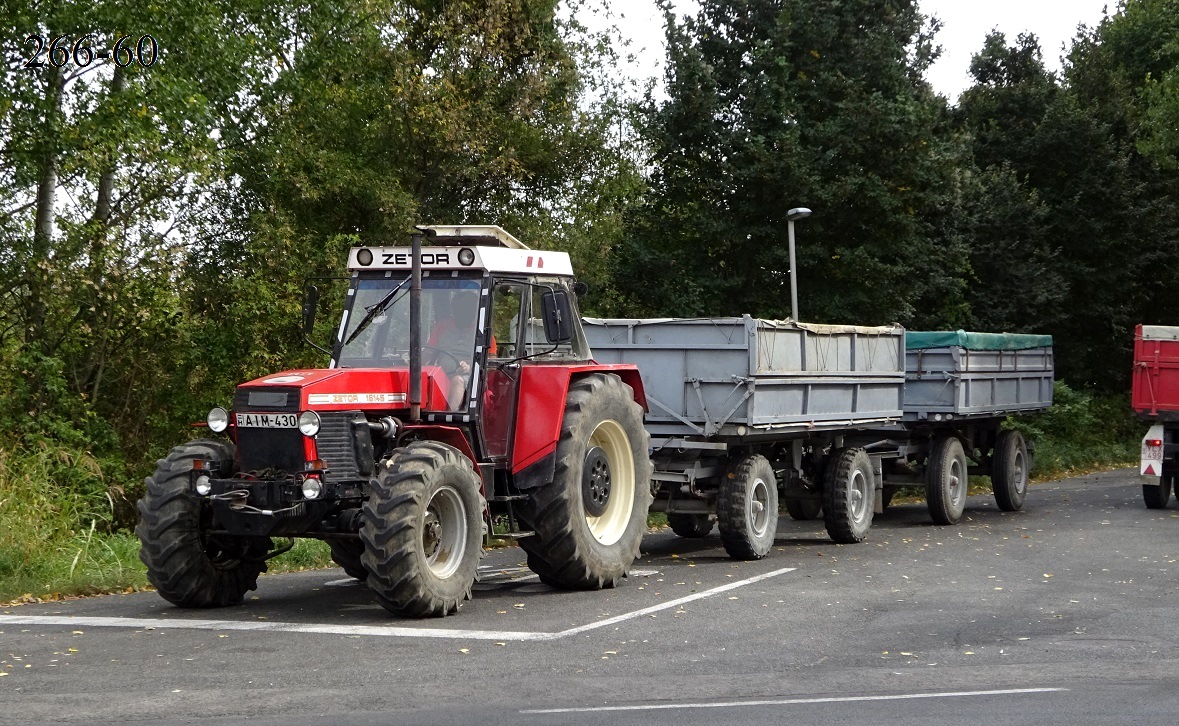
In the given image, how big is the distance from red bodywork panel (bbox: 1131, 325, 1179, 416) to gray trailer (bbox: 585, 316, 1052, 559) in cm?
228

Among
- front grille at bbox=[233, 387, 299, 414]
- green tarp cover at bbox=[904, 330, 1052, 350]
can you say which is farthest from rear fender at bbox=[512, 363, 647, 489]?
green tarp cover at bbox=[904, 330, 1052, 350]

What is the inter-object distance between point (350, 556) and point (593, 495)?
6.80ft

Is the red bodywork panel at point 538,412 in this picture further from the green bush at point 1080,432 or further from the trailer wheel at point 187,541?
the green bush at point 1080,432

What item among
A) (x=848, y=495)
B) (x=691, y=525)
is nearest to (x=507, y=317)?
(x=848, y=495)

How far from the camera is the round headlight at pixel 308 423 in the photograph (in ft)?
33.3

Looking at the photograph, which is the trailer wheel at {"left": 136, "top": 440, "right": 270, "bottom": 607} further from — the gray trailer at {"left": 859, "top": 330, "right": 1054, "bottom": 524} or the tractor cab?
the gray trailer at {"left": 859, "top": 330, "right": 1054, "bottom": 524}

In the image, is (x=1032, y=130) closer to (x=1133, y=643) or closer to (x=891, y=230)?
(x=891, y=230)

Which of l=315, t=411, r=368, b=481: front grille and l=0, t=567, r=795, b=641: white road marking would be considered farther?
l=315, t=411, r=368, b=481: front grille

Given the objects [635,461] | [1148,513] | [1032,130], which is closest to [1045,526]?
[1148,513]

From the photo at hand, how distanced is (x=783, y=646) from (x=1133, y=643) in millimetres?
2329

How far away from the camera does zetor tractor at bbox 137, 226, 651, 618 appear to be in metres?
10.1

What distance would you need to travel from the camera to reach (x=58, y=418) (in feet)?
58.9

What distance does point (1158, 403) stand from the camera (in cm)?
2038

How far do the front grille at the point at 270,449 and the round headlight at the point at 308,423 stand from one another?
3.9 inches
